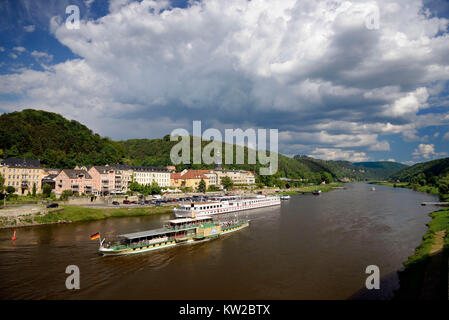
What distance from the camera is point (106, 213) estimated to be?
60312 millimetres

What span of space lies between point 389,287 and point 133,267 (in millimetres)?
25829

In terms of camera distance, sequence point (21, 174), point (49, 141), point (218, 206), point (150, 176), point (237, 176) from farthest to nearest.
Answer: point (237, 176)
point (49, 141)
point (150, 176)
point (21, 174)
point (218, 206)

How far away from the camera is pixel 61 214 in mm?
54344

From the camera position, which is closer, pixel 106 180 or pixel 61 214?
pixel 61 214

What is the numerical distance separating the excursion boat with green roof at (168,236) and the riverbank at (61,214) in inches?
822

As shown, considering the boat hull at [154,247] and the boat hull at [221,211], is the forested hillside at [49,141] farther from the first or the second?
the boat hull at [154,247]

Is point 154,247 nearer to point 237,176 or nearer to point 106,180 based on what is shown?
point 106,180

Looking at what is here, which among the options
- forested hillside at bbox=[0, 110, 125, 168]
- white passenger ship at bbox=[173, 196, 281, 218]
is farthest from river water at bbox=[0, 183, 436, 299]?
forested hillside at bbox=[0, 110, 125, 168]

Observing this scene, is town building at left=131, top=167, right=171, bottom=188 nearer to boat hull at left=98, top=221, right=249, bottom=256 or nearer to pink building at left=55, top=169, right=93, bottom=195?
pink building at left=55, top=169, right=93, bottom=195

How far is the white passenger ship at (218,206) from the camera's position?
61.0 m

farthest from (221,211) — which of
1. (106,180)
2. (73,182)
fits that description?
(73,182)

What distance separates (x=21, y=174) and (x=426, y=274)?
3748 inches

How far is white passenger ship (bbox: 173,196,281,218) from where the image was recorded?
6101cm
